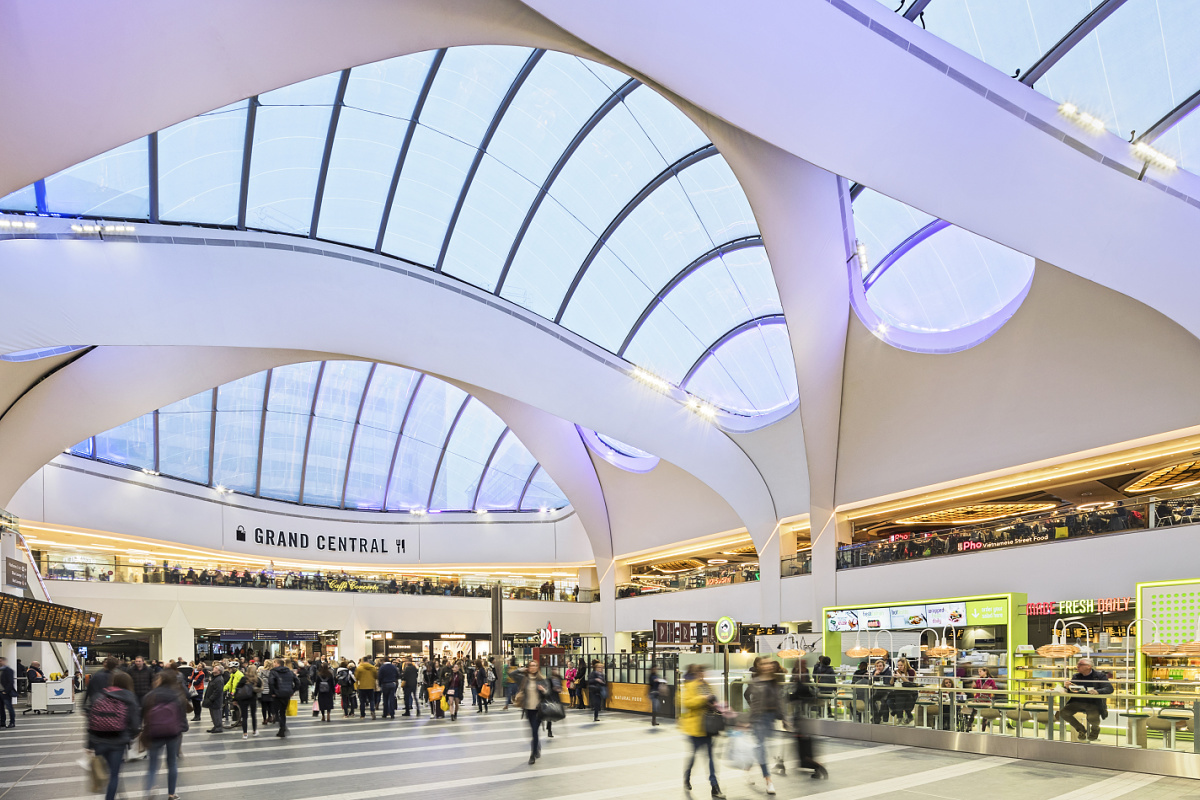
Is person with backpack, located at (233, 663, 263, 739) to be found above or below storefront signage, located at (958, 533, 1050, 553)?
below

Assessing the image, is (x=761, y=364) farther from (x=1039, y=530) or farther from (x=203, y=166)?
(x=203, y=166)

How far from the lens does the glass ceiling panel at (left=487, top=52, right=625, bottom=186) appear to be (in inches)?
770

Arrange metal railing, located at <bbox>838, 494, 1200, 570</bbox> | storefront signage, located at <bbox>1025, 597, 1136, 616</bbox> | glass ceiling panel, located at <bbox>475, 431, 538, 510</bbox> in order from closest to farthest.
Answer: metal railing, located at <bbox>838, 494, 1200, 570</bbox> < storefront signage, located at <bbox>1025, 597, 1136, 616</bbox> < glass ceiling panel, located at <bbox>475, 431, 538, 510</bbox>

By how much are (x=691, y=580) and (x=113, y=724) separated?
2753 cm

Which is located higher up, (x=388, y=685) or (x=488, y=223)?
(x=488, y=223)

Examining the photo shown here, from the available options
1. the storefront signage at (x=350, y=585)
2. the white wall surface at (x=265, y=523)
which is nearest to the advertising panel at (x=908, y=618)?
the white wall surface at (x=265, y=523)

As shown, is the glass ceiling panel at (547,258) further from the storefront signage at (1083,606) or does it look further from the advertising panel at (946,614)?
the storefront signage at (1083,606)

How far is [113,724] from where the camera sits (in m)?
8.23

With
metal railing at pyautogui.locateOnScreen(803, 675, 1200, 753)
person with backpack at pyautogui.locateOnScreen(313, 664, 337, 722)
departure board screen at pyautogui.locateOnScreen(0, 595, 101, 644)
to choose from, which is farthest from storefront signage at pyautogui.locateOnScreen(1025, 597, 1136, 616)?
departure board screen at pyautogui.locateOnScreen(0, 595, 101, 644)

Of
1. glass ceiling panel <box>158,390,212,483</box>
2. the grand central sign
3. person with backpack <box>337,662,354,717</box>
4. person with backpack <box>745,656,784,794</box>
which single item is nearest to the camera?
person with backpack <box>745,656,784,794</box>

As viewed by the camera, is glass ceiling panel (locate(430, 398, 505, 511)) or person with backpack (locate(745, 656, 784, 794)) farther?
glass ceiling panel (locate(430, 398, 505, 511))

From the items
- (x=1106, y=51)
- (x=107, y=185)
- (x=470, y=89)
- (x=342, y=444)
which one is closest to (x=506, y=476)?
(x=342, y=444)

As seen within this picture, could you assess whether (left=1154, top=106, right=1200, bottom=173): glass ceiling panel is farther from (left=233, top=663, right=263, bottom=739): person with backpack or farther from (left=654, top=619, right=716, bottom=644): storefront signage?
(left=233, top=663, right=263, bottom=739): person with backpack

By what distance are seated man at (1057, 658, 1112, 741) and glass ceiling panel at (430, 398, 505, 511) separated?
3011cm
